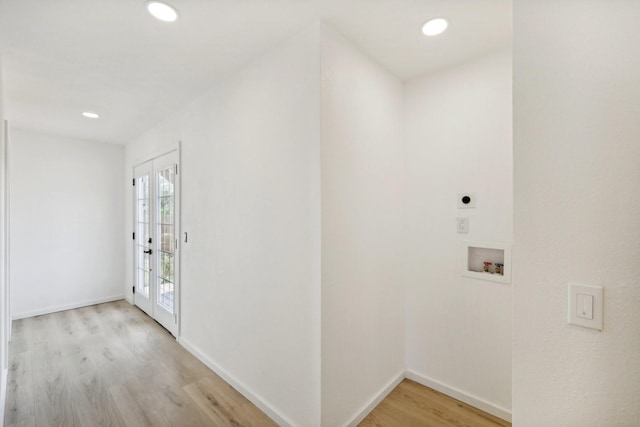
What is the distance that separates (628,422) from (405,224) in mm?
1663

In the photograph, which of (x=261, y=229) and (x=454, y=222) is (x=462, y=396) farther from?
(x=261, y=229)

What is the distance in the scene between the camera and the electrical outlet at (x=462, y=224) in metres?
2.05

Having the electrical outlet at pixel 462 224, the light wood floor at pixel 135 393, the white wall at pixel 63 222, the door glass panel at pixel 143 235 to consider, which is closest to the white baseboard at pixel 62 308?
the white wall at pixel 63 222

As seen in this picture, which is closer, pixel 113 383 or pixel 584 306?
pixel 584 306

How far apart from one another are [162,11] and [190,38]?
244 millimetres

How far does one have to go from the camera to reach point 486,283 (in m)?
1.97

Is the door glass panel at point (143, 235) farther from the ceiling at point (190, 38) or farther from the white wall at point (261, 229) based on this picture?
the ceiling at point (190, 38)

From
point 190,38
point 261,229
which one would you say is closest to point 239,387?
point 261,229

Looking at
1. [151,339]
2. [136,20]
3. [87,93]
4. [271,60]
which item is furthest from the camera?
[151,339]

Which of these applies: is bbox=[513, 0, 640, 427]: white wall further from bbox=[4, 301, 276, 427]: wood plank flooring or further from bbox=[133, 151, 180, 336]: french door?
bbox=[133, 151, 180, 336]: french door

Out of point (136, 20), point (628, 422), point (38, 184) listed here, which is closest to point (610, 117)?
point (628, 422)

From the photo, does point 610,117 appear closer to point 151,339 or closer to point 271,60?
point 271,60

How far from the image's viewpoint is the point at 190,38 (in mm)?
1781

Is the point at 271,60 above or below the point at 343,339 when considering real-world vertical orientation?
above
